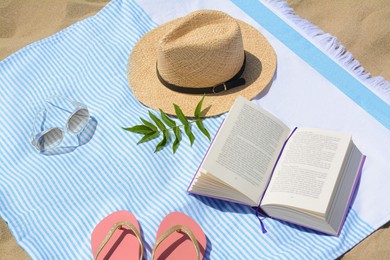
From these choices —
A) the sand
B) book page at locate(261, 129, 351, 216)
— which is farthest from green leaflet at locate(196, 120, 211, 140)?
the sand

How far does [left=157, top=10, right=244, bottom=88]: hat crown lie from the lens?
1.93m

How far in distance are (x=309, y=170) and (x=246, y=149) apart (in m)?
0.22

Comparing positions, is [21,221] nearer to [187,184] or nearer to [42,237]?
[42,237]

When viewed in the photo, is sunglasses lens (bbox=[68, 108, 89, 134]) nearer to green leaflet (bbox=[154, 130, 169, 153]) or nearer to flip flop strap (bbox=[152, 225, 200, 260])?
green leaflet (bbox=[154, 130, 169, 153])

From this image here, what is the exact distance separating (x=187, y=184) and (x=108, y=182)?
0.30m

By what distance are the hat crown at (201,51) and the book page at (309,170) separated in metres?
0.39

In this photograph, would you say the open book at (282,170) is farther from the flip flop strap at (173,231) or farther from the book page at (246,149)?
the flip flop strap at (173,231)

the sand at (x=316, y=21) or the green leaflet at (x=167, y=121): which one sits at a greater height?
the sand at (x=316, y=21)

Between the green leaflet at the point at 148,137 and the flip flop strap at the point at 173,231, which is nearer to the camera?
the flip flop strap at the point at 173,231

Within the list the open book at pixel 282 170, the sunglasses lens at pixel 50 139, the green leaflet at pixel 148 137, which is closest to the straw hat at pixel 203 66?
the green leaflet at pixel 148 137

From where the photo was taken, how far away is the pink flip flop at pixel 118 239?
170cm

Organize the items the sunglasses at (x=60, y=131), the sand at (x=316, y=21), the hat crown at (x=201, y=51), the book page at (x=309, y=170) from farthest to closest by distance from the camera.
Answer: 1. the sand at (x=316, y=21)
2. the sunglasses at (x=60, y=131)
3. the hat crown at (x=201, y=51)
4. the book page at (x=309, y=170)

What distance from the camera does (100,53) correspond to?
2.37 m

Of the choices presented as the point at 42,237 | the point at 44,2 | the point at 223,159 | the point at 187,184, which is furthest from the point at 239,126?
the point at 44,2
